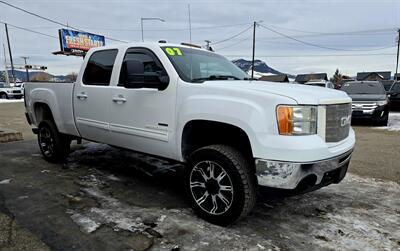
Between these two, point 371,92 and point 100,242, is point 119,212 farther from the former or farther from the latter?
point 371,92

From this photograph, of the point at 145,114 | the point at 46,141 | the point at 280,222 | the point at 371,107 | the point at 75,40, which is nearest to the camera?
the point at 280,222

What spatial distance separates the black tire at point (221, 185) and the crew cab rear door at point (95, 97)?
1.67m

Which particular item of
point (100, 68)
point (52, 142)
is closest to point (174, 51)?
point (100, 68)

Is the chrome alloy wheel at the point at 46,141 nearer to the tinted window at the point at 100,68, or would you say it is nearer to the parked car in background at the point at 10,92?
the tinted window at the point at 100,68

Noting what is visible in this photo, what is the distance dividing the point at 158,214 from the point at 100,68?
7.67 ft

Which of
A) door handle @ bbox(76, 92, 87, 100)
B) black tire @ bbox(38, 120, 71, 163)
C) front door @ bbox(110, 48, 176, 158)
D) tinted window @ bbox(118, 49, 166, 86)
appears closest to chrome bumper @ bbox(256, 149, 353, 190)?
front door @ bbox(110, 48, 176, 158)

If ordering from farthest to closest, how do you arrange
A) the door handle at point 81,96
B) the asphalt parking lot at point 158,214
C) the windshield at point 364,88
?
the windshield at point 364,88 → the door handle at point 81,96 → the asphalt parking lot at point 158,214

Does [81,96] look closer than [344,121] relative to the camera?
No

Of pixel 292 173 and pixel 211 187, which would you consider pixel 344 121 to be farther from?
pixel 211 187

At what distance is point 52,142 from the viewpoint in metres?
5.68

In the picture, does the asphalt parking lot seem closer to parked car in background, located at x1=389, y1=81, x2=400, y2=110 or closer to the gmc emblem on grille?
the gmc emblem on grille

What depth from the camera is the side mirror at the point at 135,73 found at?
12.4ft

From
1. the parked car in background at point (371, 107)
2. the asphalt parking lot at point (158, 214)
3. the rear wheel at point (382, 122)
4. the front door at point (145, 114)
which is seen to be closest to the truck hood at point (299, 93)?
the front door at point (145, 114)

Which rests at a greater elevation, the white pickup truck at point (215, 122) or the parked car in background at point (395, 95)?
the white pickup truck at point (215, 122)
